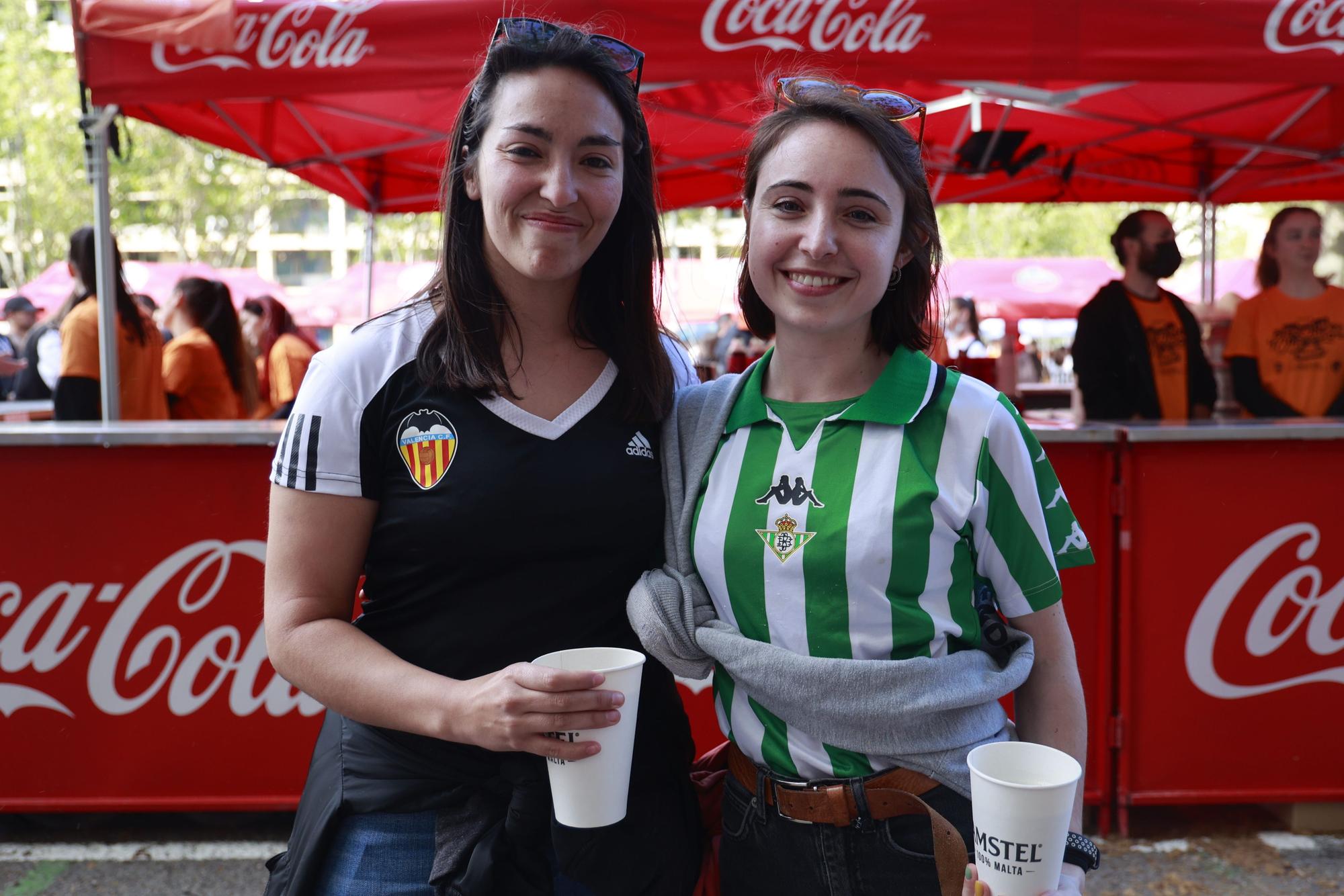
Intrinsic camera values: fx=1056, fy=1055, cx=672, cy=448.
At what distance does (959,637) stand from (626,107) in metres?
1.12

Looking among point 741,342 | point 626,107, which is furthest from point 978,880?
point 741,342

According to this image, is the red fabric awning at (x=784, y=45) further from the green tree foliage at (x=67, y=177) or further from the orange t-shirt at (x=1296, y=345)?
the green tree foliage at (x=67, y=177)

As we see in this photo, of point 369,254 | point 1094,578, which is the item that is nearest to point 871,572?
point 1094,578

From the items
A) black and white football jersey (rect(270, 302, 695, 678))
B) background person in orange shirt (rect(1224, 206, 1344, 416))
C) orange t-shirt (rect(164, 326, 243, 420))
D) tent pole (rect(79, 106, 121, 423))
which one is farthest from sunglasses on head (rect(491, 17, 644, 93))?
background person in orange shirt (rect(1224, 206, 1344, 416))

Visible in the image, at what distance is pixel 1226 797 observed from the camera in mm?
3949

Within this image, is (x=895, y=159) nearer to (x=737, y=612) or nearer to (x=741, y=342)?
(x=737, y=612)

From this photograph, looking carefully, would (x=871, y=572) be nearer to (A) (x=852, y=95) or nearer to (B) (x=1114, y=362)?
(A) (x=852, y=95)

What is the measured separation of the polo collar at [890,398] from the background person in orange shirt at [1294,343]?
4.55m

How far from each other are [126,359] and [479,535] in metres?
4.39

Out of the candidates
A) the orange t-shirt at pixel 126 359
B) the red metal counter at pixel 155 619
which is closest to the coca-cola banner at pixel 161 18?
the orange t-shirt at pixel 126 359

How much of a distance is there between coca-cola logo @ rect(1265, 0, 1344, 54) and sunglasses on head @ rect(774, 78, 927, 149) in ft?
11.6

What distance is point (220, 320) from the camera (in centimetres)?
630

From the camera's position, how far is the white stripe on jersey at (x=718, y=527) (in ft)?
5.88

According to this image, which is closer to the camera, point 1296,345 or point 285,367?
point 1296,345
